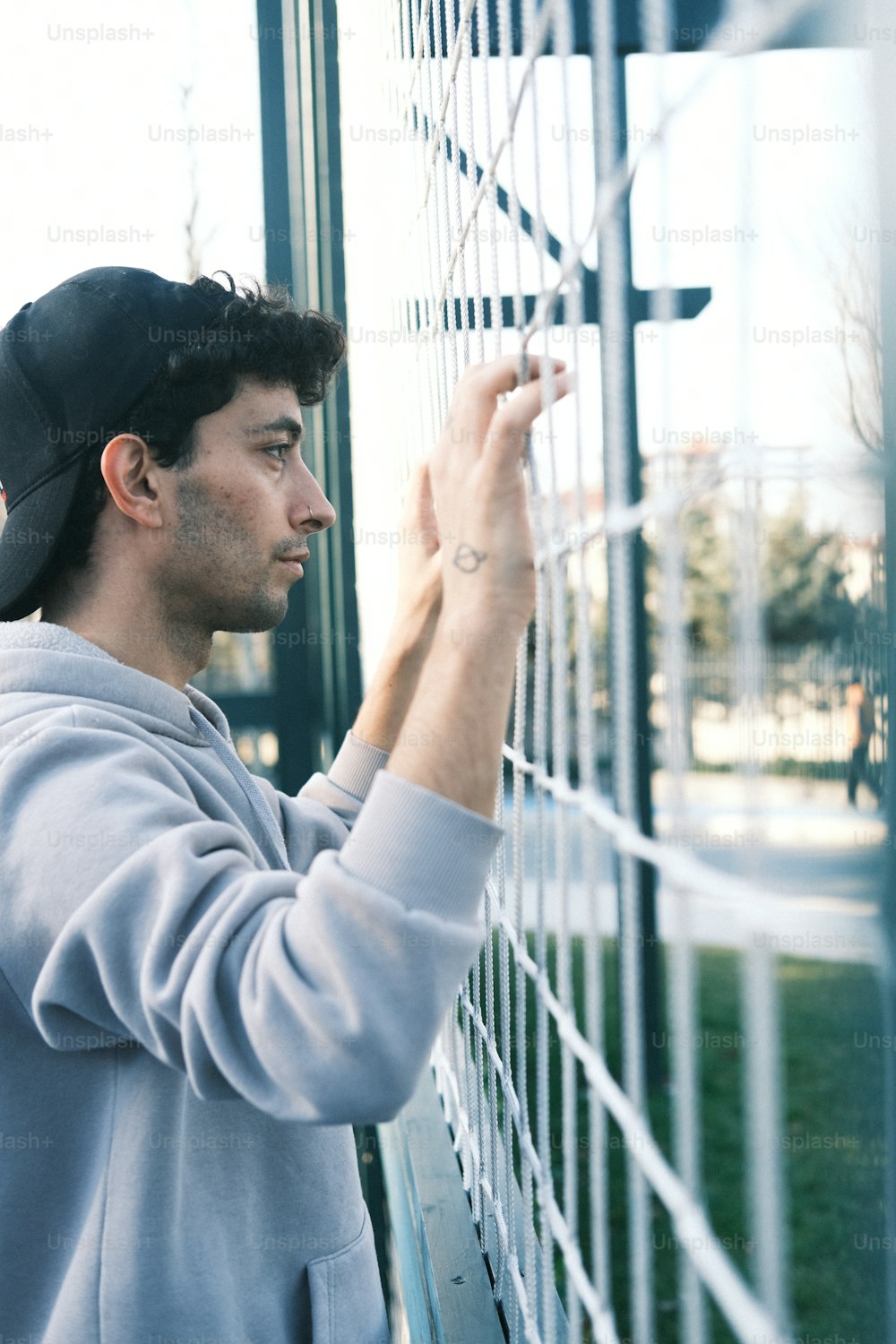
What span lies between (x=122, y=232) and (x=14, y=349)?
6.76 feet

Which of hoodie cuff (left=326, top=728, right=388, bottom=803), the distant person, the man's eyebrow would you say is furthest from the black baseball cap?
the distant person

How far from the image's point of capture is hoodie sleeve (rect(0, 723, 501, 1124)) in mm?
751

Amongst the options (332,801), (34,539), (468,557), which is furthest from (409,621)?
(468,557)

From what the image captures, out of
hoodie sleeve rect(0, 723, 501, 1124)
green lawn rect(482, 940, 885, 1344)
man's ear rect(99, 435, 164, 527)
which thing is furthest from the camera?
green lawn rect(482, 940, 885, 1344)

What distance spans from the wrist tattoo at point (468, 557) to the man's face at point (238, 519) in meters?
0.45

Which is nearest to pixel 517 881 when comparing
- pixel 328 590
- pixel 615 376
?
pixel 615 376

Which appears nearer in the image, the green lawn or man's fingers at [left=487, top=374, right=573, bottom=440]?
man's fingers at [left=487, top=374, right=573, bottom=440]

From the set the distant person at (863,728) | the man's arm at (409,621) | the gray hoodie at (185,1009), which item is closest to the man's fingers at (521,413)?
the gray hoodie at (185,1009)

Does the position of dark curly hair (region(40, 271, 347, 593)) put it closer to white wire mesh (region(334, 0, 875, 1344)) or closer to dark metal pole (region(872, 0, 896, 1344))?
white wire mesh (region(334, 0, 875, 1344))

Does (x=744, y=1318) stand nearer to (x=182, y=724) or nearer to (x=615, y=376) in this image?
(x=615, y=376)

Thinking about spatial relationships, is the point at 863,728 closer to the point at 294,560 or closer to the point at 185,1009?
the point at 294,560

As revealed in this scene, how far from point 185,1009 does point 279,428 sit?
0.72m

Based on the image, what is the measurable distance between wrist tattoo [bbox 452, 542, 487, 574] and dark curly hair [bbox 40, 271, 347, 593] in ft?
1.63

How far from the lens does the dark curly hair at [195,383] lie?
1.23 metres
